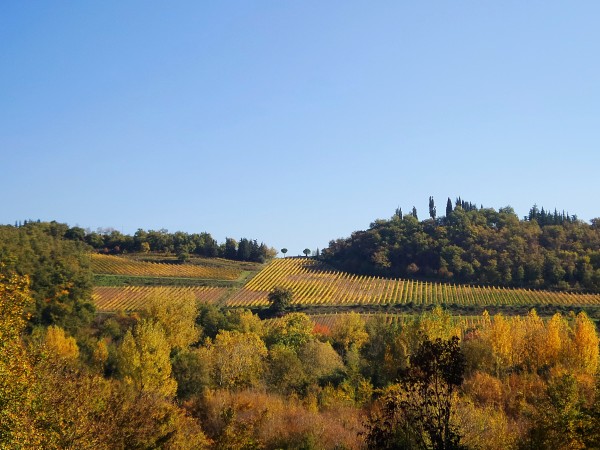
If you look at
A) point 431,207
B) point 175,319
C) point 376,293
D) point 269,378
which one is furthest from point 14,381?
point 431,207

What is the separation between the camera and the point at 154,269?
117188 millimetres

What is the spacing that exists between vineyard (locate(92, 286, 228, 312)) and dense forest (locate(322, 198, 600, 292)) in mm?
39223

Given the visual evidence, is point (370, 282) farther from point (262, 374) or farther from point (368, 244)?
point (262, 374)

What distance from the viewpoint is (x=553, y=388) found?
81.9ft

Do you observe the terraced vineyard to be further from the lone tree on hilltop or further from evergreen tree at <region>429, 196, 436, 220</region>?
evergreen tree at <region>429, 196, 436, 220</region>

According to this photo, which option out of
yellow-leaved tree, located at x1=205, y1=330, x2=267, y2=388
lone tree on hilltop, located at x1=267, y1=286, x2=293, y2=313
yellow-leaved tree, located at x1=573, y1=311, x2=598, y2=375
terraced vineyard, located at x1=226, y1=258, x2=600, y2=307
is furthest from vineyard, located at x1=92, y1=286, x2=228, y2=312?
yellow-leaved tree, located at x1=573, y1=311, x2=598, y2=375

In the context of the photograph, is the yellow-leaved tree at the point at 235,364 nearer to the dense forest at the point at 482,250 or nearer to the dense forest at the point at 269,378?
the dense forest at the point at 269,378

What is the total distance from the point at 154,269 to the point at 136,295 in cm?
2114

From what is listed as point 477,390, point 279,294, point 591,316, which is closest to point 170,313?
point 279,294

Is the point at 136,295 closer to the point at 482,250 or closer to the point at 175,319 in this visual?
the point at 175,319

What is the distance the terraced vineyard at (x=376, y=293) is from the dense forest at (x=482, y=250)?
238 inches


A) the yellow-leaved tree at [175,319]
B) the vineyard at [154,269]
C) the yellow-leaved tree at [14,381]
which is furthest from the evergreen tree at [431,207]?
the yellow-leaved tree at [14,381]

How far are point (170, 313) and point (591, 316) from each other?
60557mm

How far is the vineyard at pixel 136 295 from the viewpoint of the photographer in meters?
89.6
